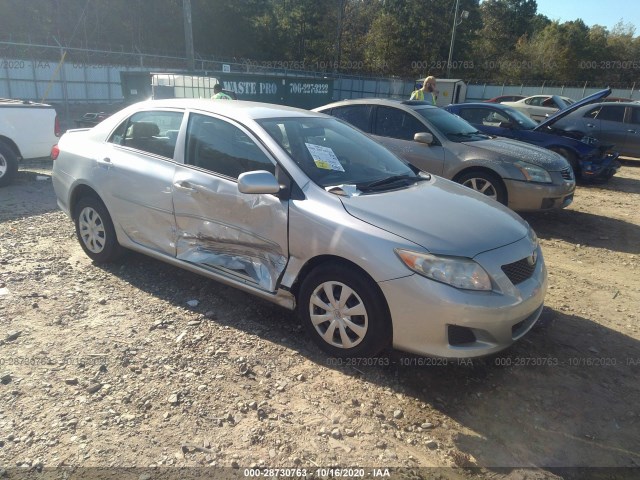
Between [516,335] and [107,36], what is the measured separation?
4326cm

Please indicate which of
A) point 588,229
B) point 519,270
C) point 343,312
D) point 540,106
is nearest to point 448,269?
point 519,270

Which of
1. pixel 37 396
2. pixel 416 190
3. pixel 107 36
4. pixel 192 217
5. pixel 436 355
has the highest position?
pixel 107 36

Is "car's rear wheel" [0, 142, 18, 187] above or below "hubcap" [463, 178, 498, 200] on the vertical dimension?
below

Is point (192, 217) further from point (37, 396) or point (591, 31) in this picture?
point (591, 31)

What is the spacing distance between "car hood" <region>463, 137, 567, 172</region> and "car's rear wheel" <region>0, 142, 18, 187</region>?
23.9ft

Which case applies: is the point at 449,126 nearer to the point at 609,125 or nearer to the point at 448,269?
the point at 448,269

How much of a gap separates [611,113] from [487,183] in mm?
7624

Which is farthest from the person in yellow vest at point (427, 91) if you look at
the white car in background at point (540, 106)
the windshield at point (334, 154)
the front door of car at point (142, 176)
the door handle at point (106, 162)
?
the white car in background at point (540, 106)

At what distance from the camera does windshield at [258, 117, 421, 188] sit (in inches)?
141

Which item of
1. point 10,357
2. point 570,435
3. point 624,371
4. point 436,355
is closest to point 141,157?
point 10,357

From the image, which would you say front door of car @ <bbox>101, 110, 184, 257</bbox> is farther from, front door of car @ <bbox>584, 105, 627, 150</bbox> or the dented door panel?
front door of car @ <bbox>584, 105, 627, 150</bbox>

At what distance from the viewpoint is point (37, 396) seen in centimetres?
286

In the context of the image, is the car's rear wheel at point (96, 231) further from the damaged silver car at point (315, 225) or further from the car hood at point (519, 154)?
the car hood at point (519, 154)

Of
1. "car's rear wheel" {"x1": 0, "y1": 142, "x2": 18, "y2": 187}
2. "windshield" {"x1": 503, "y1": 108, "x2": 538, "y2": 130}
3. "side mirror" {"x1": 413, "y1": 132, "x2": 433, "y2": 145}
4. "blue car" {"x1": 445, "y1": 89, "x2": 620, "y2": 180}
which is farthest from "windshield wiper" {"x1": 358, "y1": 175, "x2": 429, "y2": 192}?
"car's rear wheel" {"x1": 0, "y1": 142, "x2": 18, "y2": 187}
